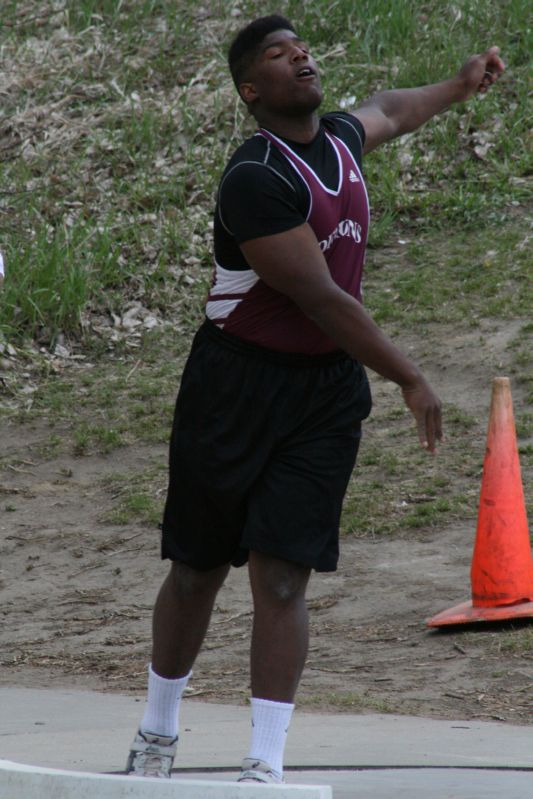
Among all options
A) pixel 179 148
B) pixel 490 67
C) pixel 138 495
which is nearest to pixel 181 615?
pixel 490 67

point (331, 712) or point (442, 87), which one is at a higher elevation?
point (442, 87)

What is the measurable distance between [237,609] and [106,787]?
3.82 metres

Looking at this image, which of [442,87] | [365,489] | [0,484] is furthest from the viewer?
[0,484]

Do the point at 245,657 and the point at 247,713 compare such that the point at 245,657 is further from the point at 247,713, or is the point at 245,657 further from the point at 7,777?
the point at 7,777

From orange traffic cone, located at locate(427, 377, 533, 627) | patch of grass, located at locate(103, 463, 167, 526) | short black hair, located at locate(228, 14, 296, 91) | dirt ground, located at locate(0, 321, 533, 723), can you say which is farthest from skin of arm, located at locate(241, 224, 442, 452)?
patch of grass, located at locate(103, 463, 167, 526)

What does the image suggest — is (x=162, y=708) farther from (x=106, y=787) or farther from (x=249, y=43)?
(x=249, y=43)

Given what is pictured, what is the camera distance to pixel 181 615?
11.8ft

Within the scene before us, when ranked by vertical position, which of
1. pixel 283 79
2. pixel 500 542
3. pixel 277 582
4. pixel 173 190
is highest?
pixel 283 79

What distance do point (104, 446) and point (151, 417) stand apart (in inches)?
16.5

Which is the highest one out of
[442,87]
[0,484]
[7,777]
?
[442,87]

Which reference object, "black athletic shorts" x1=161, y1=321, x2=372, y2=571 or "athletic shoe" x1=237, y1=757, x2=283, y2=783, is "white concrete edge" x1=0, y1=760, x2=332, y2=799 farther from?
"black athletic shorts" x1=161, y1=321, x2=372, y2=571

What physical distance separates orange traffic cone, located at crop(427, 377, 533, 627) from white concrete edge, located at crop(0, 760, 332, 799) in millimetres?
3206

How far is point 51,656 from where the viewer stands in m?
6.00

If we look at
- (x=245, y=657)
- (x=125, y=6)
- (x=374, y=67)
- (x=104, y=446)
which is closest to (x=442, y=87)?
(x=245, y=657)
